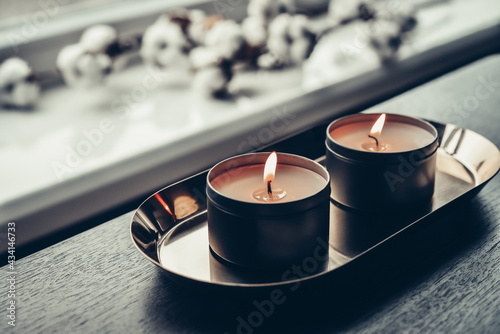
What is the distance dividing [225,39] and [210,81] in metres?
0.08

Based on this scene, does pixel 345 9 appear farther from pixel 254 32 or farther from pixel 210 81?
pixel 210 81

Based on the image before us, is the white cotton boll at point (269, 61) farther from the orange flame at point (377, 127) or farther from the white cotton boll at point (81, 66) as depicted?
the orange flame at point (377, 127)

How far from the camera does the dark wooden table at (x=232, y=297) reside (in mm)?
346

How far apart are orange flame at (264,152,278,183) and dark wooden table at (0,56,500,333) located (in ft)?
0.30

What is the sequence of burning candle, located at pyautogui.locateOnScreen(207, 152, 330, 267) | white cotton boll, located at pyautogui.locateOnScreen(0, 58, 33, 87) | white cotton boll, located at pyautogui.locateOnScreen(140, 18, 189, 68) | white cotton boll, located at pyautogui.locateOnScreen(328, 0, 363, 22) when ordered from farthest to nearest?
white cotton boll, located at pyautogui.locateOnScreen(328, 0, 363, 22)
white cotton boll, located at pyautogui.locateOnScreen(140, 18, 189, 68)
white cotton boll, located at pyautogui.locateOnScreen(0, 58, 33, 87)
burning candle, located at pyautogui.locateOnScreen(207, 152, 330, 267)

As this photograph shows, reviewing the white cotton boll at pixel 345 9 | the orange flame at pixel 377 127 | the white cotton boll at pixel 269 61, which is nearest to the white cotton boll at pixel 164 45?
the white cotton boll at pixel 269 61

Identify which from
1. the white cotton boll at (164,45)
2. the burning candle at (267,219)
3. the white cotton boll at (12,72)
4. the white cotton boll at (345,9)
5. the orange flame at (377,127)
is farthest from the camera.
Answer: the white cotton boll at (345,9)

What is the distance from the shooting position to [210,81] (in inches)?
30.2

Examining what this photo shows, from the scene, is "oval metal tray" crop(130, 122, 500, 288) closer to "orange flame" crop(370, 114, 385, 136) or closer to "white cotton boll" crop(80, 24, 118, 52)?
"orange flame" crop(370, 114, 385, 136)

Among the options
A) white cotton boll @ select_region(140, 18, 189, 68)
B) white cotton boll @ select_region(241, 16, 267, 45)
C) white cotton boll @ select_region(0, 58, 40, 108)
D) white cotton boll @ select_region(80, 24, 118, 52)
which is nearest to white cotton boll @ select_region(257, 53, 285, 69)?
white cotton boll @ select_region(241, 16, 267, 45)

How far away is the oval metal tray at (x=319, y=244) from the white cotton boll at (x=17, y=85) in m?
0.37

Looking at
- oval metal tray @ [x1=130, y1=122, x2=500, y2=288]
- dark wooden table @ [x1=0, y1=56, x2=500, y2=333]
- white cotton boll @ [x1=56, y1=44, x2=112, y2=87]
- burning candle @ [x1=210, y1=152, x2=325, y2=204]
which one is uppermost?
white cotton boll @ [x1=56, y1=44, x2=112, y2=87]

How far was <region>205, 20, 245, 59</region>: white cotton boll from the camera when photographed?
79 cm

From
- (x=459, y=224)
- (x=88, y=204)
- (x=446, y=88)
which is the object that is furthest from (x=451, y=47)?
(x=88, y=204)
